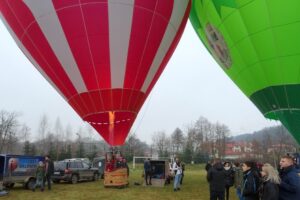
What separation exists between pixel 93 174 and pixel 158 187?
18.4ft

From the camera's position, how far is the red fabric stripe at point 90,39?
10.6m

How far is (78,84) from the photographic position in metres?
11.3

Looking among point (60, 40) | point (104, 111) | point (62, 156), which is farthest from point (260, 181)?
point (62, 156)

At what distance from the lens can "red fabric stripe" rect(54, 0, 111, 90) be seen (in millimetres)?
10562

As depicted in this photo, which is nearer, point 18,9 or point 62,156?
point 18,9

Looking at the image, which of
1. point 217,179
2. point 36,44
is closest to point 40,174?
point 36,44

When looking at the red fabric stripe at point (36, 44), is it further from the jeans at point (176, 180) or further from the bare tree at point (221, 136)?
the bare tree at point (221, 136)

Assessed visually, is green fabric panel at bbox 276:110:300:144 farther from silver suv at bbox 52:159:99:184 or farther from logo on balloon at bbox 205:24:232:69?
silver suv at bbox 52:159:99:184

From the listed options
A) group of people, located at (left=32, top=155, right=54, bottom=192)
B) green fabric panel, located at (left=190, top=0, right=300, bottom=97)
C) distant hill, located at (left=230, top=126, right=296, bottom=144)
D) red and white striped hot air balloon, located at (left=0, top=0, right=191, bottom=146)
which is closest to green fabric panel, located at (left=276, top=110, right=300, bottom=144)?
green fabric panel, located at (left=190, top=0, right=300, bottom=97)

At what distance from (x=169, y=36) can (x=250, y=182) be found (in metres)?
6.92

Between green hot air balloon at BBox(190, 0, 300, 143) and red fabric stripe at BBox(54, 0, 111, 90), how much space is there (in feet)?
10.9

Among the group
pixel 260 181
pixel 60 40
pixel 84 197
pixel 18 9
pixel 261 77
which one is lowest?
A: pixel 84 197

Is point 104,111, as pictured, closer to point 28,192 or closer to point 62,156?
point 28,192

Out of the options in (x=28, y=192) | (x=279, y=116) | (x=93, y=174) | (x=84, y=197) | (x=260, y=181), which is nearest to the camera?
(x=260, y=181)
